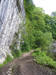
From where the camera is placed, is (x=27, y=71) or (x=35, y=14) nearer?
(x=27, y=71)

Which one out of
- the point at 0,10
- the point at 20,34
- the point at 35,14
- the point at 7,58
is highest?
the point at 35,14

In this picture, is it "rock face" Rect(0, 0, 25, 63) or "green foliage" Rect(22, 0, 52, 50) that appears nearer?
→ "rock face" Rect(0, 0, 25, 63)

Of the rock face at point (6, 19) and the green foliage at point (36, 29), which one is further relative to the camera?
the green foliage at point (36, 29)

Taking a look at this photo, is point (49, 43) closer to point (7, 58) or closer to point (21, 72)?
point (7, 58)

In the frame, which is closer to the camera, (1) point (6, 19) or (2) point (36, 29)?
(1) point (6, 19)

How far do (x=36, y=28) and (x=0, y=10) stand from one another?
12.6 metres

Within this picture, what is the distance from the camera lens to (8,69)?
7.32m

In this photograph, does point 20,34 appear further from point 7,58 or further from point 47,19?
point 47,19

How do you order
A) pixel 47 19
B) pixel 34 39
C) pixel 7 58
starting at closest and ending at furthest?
pixel 7 58, pixel 34 39, pixel 47 19

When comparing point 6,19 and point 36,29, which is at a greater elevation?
point 6,19

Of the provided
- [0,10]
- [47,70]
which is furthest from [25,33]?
[0,10]

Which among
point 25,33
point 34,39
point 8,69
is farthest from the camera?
point 34,39

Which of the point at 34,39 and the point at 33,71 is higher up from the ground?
the point at 34,39

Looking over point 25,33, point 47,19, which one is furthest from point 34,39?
point 47,19
